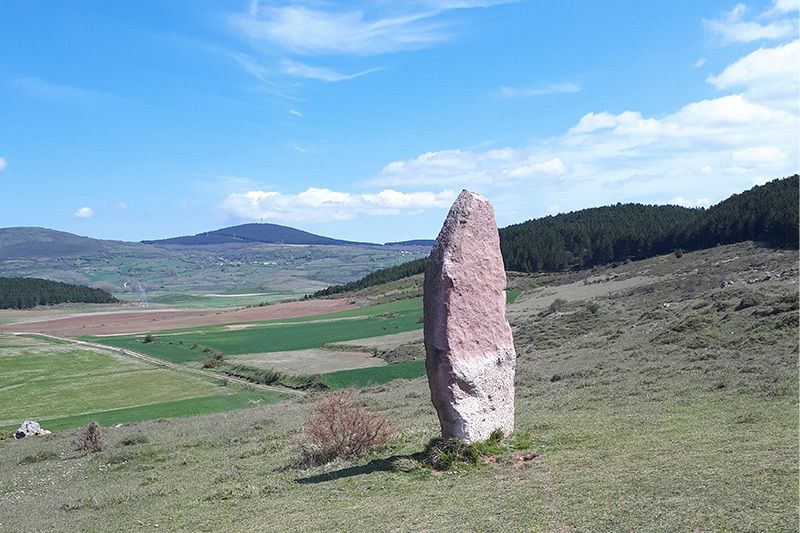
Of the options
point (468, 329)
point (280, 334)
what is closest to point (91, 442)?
point (468, 329)

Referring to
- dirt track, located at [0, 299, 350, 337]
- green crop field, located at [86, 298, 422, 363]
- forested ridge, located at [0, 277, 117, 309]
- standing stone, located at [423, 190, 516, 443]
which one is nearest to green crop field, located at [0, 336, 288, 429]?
green crop field, located at [86, 298, 422, 363]

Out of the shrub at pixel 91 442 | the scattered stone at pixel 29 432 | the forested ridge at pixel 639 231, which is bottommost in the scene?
the scattered stone at pixel 29 432

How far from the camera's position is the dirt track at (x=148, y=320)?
355ft

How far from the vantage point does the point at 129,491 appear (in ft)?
58.4

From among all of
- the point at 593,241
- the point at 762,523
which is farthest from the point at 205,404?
the point at 593,241

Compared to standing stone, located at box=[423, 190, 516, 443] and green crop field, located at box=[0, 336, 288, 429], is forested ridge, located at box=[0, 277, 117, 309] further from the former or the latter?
standing stone, located at box=[423, 190, 516, 443]

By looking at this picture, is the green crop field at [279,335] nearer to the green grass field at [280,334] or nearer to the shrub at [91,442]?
the green grass field at [280,334]

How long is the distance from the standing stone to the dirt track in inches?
3936

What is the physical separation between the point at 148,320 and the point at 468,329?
124857mm

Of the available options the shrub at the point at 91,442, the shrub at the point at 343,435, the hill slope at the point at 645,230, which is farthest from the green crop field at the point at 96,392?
the hill slope at the point at 645,230

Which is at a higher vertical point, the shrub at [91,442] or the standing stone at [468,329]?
the standing stone at [468,329]

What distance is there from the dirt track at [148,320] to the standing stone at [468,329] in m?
100.0

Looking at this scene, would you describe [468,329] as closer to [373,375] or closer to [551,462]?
[551,462]

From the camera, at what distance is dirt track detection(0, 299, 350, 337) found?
108312 mm
